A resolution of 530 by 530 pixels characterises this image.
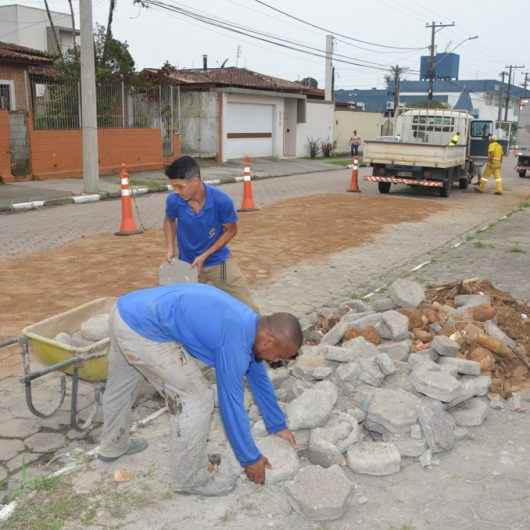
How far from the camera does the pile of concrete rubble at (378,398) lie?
11.6 feet

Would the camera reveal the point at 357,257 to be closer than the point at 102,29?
Yes

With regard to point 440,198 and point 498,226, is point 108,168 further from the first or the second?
point 498,226

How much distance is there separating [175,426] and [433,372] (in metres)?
1.95

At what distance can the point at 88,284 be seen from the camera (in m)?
7.46

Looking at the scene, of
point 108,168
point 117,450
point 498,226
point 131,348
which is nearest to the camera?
point 131,348

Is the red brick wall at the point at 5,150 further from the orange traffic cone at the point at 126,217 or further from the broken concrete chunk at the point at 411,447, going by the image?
the broken concrete chunk at the point at 411,447

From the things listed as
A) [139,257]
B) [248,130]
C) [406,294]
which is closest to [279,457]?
[406,294]

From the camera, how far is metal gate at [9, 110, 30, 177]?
17.3 m

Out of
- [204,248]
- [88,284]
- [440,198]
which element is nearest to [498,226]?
[440,198]

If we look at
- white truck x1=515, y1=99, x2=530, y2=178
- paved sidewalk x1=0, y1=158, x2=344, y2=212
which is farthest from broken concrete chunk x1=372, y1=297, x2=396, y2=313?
white truck x1=515, y1=99, x2=530, y2=178

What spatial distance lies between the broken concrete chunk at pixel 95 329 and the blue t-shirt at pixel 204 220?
0.94 m

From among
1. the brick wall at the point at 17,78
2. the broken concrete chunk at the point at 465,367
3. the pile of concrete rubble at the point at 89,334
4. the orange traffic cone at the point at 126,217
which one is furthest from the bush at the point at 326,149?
the pile of concrete rubble at the point at 89,334

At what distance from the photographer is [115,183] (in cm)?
1830

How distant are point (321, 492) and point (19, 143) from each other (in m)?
16.5
